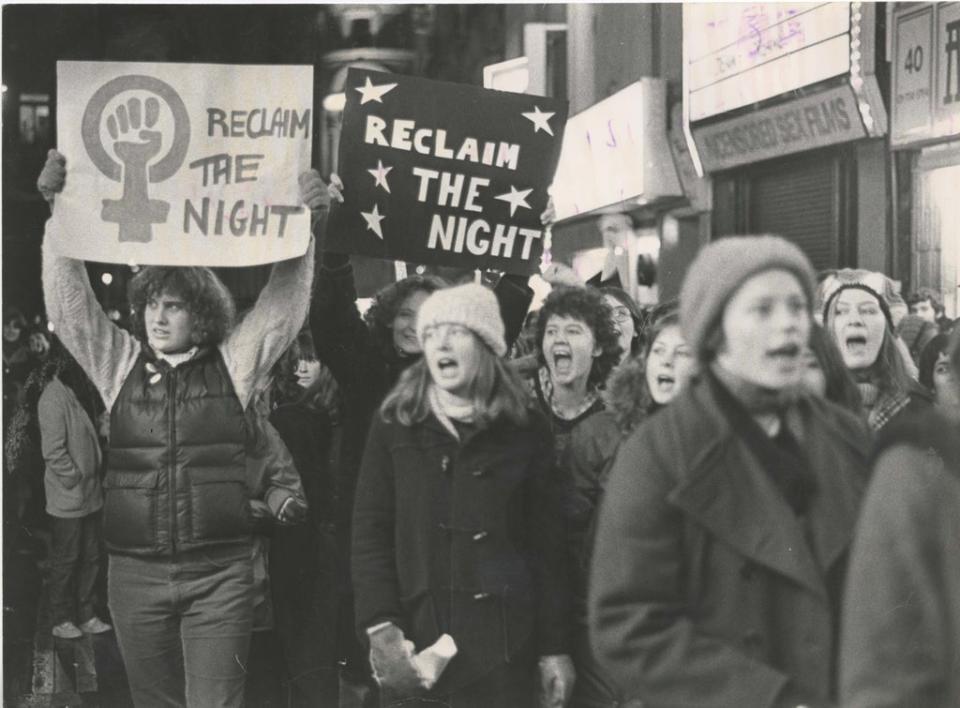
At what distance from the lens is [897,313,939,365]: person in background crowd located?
4.27 meters

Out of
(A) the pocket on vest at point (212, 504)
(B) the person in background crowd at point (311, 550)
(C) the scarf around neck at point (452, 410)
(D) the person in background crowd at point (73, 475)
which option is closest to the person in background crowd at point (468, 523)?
(C) the scarf around neck at point (452, 410)

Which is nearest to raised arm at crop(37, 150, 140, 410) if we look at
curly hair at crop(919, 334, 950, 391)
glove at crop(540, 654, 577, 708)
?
glove at crop(540, 654, 577, 708)

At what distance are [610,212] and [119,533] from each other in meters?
1.85

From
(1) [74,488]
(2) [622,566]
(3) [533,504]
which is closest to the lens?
(2) [622,566]

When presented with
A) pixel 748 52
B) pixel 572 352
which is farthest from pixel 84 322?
pixel 748 52

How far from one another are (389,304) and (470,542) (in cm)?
77

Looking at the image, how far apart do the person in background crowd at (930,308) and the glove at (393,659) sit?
1.83m

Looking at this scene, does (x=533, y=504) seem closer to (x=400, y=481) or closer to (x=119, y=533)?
(x=400, y=481)

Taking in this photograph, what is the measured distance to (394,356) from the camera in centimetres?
433

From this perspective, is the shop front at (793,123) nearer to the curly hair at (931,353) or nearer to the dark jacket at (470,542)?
the curly hair at (931,353)

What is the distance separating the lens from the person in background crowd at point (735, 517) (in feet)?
11.3

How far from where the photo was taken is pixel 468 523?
4.20 meters

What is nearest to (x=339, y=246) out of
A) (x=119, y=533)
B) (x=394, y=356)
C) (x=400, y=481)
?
(x=394, y=356)

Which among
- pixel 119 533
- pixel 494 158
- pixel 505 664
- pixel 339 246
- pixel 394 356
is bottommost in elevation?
pixel 505 664
